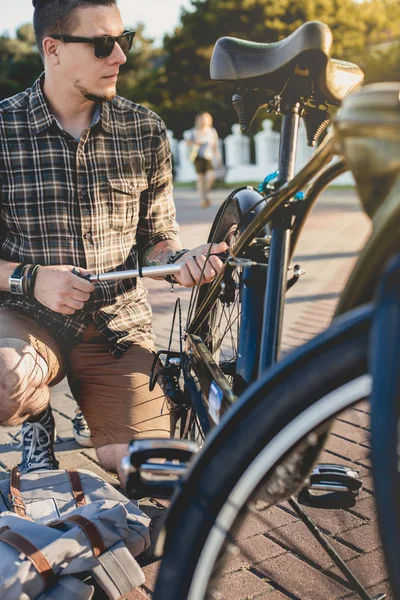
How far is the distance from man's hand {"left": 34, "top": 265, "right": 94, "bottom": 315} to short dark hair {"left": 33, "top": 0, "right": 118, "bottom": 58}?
3.36 feet

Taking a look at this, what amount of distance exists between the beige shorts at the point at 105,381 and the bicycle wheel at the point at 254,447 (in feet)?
5.32

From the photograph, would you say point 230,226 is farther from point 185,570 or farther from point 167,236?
point 185,570

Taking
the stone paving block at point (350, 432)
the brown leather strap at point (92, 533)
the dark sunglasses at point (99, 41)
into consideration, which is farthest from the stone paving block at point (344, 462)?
the dark sunglasses at point (99, 41)

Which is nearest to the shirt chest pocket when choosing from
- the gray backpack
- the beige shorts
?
the beige shorts

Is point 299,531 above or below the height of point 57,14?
below

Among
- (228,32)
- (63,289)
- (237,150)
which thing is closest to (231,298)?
(63,289)

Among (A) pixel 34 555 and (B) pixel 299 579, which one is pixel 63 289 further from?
(B) pixel 299 579

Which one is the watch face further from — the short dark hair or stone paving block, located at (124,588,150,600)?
stone paving block, located at (124,588,150,600)

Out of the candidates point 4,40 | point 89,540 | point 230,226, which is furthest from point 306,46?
point 4,40

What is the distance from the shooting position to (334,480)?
1.90 meters

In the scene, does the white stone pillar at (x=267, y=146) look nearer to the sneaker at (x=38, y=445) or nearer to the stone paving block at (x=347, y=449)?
the stone paving block at (x=347, y=449)

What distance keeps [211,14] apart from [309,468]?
3568 centimetres

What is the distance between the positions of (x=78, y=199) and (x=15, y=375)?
787 millimetres

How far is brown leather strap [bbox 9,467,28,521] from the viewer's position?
2.43 metres
